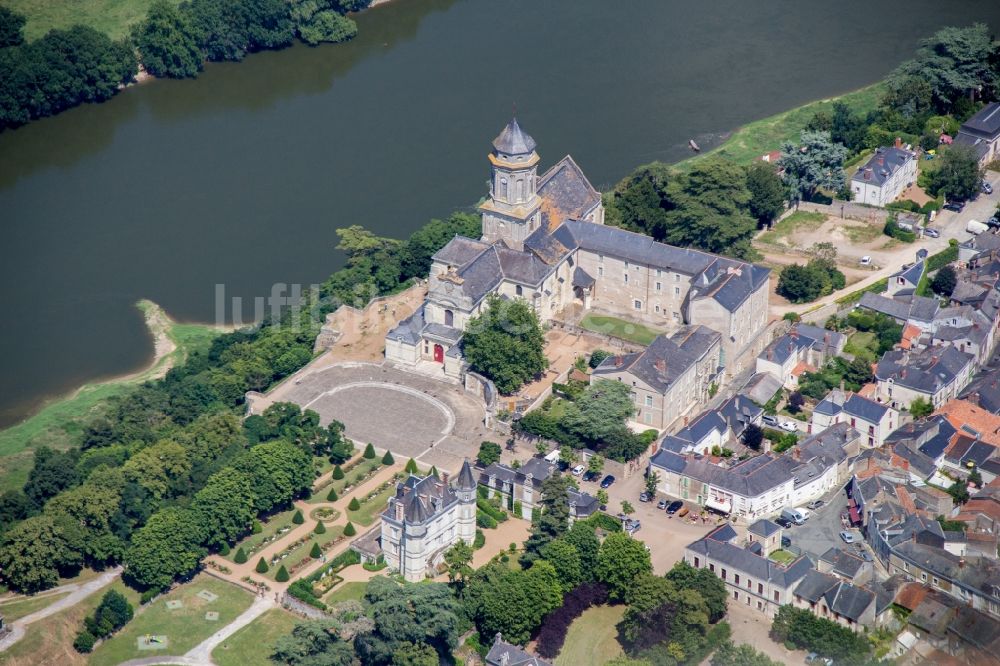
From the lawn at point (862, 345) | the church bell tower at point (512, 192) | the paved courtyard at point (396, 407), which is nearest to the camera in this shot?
the paved courtyard at point (396, 407)

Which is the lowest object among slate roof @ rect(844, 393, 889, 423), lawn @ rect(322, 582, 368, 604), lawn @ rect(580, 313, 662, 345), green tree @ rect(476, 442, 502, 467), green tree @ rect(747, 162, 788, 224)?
lawn @ rect(322, 582, 368, 604)

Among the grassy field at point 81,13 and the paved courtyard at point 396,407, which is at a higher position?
the grassy field at point 81,13

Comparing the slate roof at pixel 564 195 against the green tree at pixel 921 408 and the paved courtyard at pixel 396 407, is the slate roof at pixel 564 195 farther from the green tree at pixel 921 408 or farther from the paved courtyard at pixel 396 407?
the green tree at pixel 921 408

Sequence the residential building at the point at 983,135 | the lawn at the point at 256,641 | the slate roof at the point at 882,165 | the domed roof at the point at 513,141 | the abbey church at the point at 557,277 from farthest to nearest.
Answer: the residential building at the point at 983,135 < the slate roof at the point at 882,165 < the domed roof at the point at 513,141 < the abbey church at the point at 557,277 < the lawn at the point at 256,641

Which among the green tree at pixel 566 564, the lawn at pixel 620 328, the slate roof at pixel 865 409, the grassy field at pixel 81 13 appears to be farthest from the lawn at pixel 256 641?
the grassy field at pixel 81 13

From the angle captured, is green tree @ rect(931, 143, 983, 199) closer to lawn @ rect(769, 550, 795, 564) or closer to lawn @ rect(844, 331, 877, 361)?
lawn @ rect(844, 331, 877, 361)

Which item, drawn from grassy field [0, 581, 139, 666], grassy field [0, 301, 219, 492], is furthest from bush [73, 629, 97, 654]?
grassy field [0, 301, 219, 492]

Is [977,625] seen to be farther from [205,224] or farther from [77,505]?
[205,224]

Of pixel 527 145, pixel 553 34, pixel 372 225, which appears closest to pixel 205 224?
pixel 372 225
